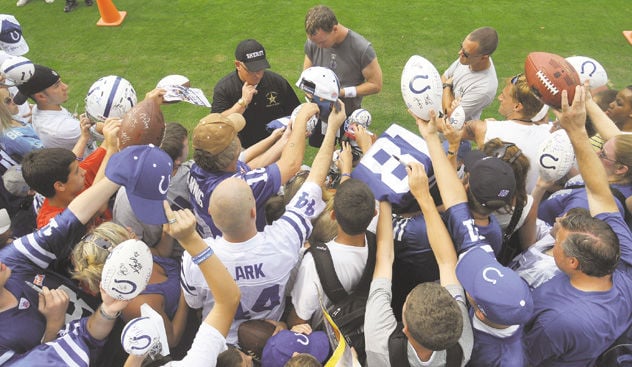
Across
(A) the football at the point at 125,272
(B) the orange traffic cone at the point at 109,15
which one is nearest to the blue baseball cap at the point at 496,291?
(A) the football at the point at 125,272

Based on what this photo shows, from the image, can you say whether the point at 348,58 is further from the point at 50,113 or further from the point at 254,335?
the point at 254,335

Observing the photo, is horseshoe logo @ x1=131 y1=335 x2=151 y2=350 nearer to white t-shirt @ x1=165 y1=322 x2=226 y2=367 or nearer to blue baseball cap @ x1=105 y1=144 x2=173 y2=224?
white t-shirt @ x1=165 y1=322 x2=226 y2=367

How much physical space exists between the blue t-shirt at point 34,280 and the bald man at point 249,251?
2.52ft

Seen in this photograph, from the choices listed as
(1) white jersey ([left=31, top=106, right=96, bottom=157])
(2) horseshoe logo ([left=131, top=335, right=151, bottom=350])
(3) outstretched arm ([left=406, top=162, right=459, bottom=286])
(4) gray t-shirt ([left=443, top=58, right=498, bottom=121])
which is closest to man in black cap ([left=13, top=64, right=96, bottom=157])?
(1) white jersey ([left=31, top=106, right=96, bottom=157])

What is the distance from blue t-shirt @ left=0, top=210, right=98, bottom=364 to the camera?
237 cm

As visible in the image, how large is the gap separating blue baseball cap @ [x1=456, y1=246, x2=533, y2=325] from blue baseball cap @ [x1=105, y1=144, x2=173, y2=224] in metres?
1.70

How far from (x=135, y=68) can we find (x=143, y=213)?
19.4 feet

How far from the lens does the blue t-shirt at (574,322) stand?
2342 mm

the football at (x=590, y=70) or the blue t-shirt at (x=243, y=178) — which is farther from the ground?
the football at (x=590, y=70)

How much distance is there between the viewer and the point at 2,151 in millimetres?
3828

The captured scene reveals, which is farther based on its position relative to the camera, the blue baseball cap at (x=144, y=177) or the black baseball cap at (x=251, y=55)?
the black baseball cap at (x=251, y=55)

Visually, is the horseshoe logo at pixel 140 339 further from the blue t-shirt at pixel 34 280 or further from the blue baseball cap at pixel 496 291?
the blue baseball cap at pixel 496 291

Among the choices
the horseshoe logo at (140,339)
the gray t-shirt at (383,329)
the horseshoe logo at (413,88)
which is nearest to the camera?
the horseshoe logo at (140,339)

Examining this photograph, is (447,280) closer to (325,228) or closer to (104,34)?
(325,228)
